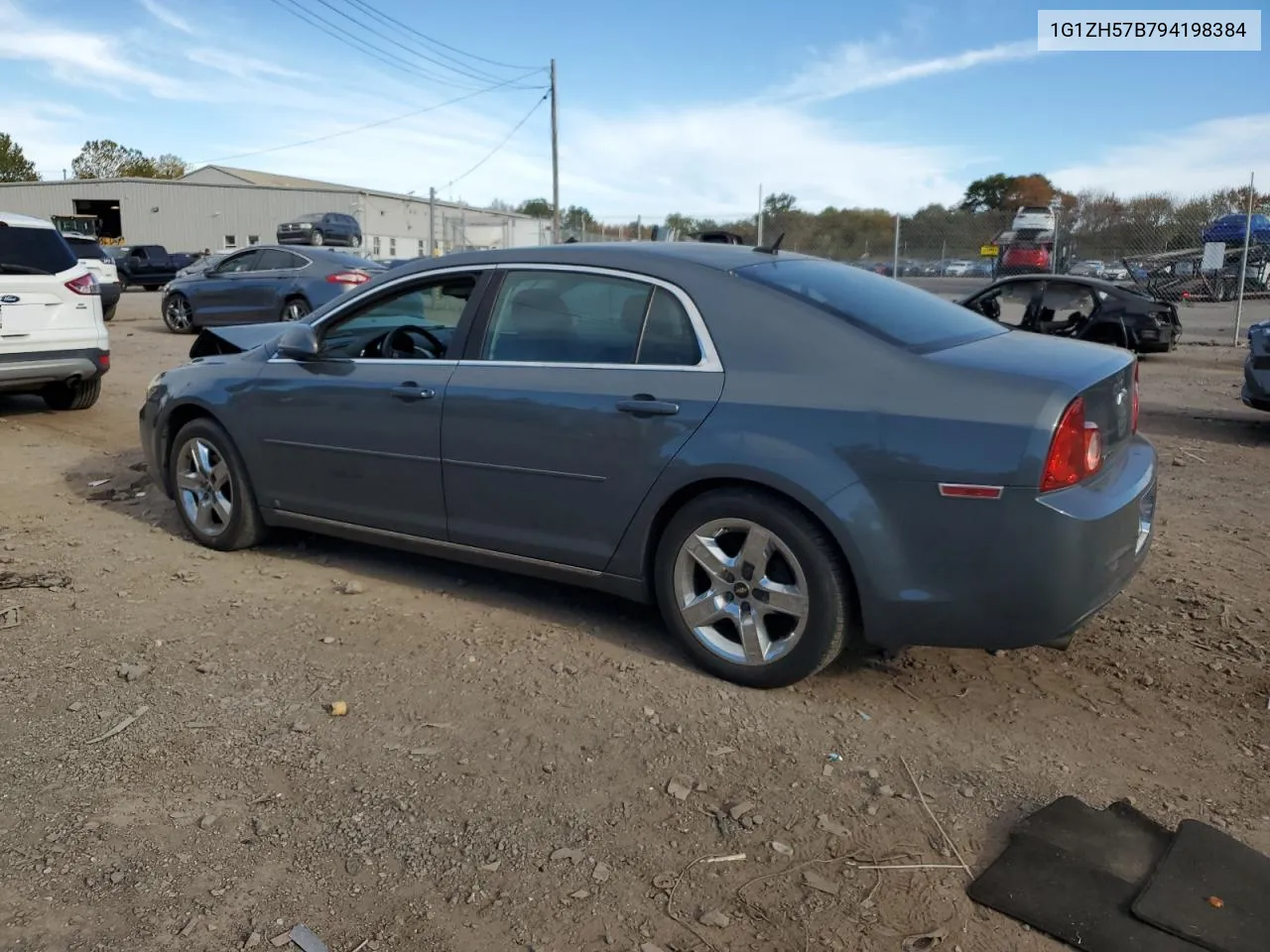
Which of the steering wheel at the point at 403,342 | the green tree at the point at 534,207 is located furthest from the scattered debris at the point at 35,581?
the green tree at the point at 534,207

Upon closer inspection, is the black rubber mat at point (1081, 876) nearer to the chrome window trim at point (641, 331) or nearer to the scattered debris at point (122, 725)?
the chrome window trim at point (641, 331)

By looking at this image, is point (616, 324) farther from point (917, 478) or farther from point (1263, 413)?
point (1263, 413)

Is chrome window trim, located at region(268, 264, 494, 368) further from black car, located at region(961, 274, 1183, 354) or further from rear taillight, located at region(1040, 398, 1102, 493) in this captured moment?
black car, located at region(961, 274, 1183, 354)

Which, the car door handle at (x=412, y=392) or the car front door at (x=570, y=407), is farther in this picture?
the car door handle at (x=412, y=392)

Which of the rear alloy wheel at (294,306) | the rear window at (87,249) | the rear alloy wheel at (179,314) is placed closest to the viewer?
the rear alloy wheel at (294,306)

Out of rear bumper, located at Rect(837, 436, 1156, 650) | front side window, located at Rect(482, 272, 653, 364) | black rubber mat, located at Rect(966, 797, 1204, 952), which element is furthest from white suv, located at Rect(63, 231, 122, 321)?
black rubber mat, located at Rect(966, 797, 1204, 952)

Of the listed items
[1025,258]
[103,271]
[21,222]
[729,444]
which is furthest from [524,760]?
[1025,258]

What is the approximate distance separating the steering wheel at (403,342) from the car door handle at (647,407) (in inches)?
48.7

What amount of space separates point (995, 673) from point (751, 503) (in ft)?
3.98

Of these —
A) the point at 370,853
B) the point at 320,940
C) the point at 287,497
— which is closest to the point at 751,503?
the point at 370,853

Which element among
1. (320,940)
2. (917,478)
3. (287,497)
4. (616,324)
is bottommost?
(320,940)

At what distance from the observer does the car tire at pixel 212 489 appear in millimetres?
5289

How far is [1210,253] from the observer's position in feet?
57.9

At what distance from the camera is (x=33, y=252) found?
8594 mm
